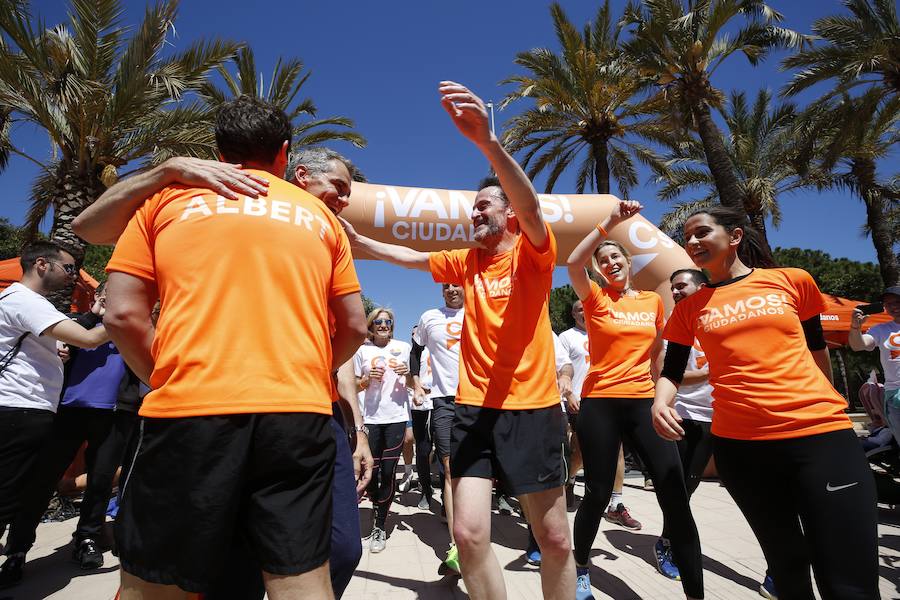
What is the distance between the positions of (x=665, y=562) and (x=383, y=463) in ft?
8.68

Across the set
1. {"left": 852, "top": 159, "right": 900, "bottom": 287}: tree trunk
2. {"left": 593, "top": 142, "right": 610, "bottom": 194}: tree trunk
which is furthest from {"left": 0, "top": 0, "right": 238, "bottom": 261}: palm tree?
{"left": 852, "top": 159, "right": 900, "bottom": 287}: tree trunk

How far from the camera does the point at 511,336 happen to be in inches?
96.2

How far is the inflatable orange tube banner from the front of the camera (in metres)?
5.65

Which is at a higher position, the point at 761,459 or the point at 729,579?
the point at 761,459

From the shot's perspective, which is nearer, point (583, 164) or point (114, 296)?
point (114, 296)

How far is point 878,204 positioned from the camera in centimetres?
1728

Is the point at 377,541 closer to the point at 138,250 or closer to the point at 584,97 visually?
the point at 138,250

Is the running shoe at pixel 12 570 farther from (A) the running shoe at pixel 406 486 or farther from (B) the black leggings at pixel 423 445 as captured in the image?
(A) the running shoe at pixel 406 486

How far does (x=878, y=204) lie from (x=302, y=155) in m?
21.6

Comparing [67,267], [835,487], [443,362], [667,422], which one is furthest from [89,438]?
[835,487]

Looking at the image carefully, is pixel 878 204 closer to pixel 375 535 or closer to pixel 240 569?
pixel 375 535

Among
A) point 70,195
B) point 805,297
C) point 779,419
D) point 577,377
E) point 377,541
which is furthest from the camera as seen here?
point 70,195

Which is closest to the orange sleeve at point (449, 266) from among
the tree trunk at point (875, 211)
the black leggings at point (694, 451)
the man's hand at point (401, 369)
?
the black leggings at point (694, 451)

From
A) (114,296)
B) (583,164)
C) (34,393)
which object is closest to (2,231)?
(583,164)
